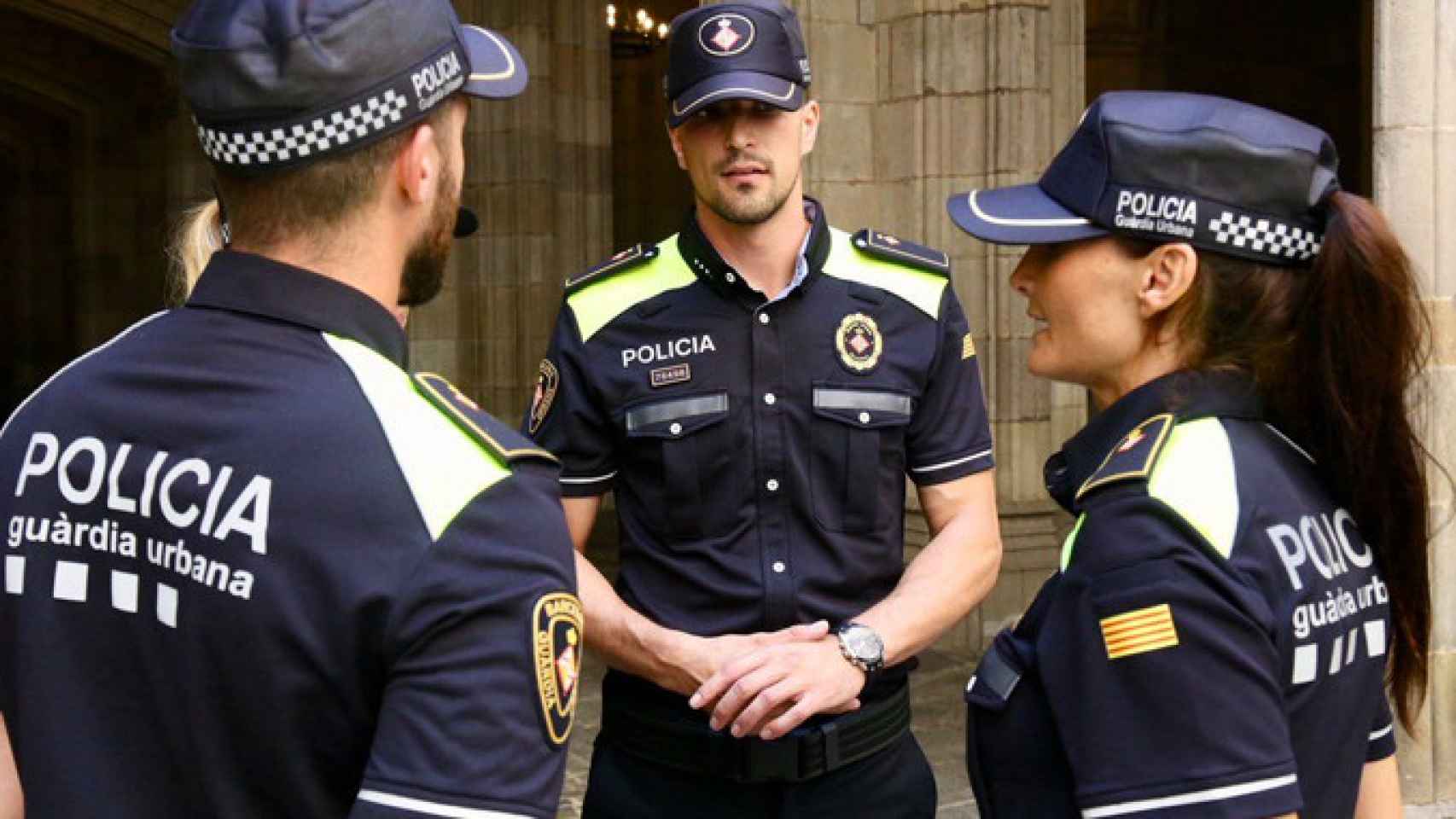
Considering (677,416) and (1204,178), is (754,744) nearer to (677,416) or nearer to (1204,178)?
(677,416)

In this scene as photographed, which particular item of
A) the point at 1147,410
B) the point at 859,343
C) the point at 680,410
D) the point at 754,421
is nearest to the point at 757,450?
the point at 754,421

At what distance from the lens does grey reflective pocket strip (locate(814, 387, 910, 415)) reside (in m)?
2.93

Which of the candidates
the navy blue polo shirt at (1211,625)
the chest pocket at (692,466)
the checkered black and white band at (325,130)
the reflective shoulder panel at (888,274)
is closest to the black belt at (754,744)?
the chest pocket at (692,466)

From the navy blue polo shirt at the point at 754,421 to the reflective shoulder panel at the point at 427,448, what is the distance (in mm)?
1389

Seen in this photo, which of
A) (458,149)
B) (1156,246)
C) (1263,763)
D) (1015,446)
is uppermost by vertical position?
(458,149)

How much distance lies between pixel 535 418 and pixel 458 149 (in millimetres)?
1429

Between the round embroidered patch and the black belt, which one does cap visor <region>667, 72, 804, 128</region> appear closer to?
the round embroidered patch

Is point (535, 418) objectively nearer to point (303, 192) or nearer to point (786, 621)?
point (786, 621)

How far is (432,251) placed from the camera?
1.63 meters

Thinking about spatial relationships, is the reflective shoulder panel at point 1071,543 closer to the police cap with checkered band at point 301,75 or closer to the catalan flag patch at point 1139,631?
the catalan flag patch at point 1139,631

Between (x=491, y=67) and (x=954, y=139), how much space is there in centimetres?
592

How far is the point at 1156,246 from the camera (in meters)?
1.82

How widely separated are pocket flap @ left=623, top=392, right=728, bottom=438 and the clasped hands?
0.38 m

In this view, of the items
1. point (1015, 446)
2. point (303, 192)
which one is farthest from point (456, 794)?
point (1015, 446)
